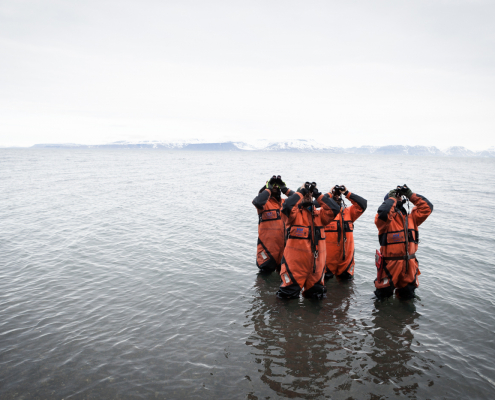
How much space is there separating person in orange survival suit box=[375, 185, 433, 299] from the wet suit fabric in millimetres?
915

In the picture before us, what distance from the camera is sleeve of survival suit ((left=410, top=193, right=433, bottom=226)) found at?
637 cm

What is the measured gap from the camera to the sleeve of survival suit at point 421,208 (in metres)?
6.37

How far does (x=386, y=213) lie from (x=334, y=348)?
266 cm

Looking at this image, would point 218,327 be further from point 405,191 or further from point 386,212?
point 405,191

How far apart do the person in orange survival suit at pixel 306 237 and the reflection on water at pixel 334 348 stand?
0.78m

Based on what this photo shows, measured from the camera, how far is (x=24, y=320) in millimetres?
6246

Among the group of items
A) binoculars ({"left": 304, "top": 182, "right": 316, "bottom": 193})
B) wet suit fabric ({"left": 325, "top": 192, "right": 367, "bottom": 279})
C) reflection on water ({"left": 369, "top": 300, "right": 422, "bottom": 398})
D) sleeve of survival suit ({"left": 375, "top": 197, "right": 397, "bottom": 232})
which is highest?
binoculars ({"left": 304, "top": 182, "right": 316, "bottom": 193})

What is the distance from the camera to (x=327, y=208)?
6.25 m

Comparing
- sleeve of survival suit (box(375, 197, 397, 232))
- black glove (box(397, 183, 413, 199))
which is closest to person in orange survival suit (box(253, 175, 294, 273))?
sleeve of survival suit (box(375, 197, 397, 232))

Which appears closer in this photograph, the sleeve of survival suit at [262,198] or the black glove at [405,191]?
the black glove at [405,191]

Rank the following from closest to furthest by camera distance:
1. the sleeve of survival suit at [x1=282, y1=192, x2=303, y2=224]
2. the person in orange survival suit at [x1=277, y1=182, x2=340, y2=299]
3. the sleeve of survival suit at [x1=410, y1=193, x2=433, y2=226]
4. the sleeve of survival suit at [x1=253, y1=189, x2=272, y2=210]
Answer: the sleeve of survival suit at [x1=282, y1=192, x2=303, y2=224] < the person in orange survival suit at [x1=277, y1=182, x2=340, y2=299] < the sleeve of survival suit at [x1=410, y1=193, x2=433, y2=226] < the sleeve of survival suit at [x1=253, y1=189, x2=272, y2=210]

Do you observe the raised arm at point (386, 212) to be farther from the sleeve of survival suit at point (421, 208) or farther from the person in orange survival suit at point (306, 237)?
the person in orange survival suit at point (306, 237)

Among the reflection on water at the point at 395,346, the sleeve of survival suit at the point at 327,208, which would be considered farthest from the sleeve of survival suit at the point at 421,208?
the reflection on water at the point at 395,346

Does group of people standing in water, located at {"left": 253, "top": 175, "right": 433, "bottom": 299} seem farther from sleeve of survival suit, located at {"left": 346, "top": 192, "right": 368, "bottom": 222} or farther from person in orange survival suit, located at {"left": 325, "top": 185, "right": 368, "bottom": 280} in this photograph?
person in orange survival suit, located at {"left": 325, "top": 185, "right": 368, "bottom": 280}
